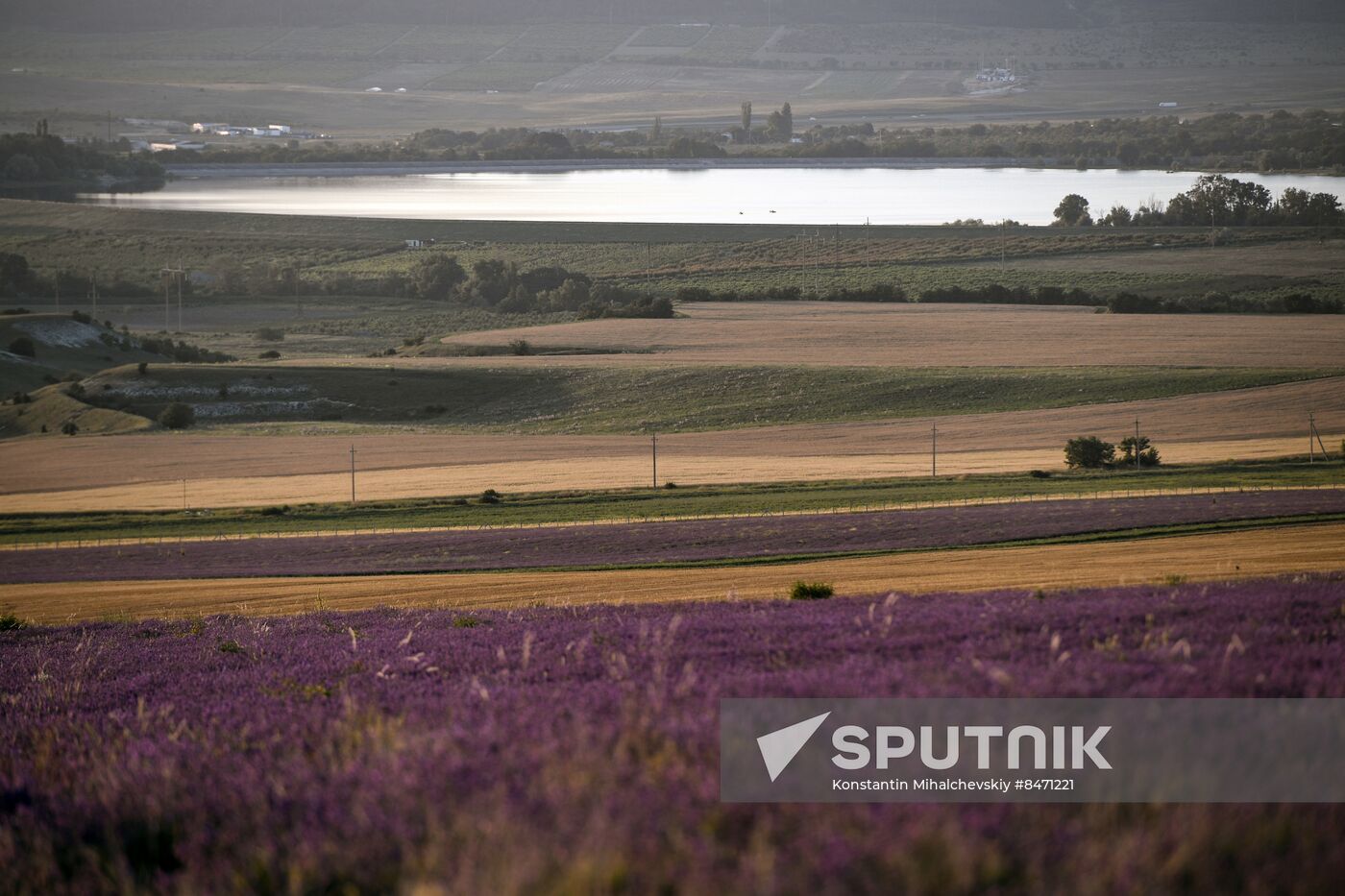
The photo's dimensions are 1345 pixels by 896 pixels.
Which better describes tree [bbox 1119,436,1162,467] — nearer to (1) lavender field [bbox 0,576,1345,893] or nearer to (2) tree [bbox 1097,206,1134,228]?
(1) lavender field [bbox 0,576,1345,893]

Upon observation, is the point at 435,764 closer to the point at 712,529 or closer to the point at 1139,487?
the point at 712,529

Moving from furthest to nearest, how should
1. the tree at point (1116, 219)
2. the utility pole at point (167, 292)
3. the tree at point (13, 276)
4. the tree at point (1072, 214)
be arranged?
the tree at point (1072, 214), the tree at point (1116, 219), the tree at point (13, 276), the utility pole at point (167, 292)

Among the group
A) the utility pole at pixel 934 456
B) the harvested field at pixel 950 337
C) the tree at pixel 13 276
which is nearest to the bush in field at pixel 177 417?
the harvested field at pixel 950 337

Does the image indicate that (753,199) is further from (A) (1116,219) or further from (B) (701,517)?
(B) (701,517)

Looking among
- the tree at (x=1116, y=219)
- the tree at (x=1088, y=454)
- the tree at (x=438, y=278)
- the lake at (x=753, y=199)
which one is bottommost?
the tree at (x=1088, y=454)

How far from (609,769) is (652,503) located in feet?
115

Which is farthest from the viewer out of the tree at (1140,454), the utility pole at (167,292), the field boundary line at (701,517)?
the utility pole at (167,292)

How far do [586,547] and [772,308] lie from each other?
7327 centimetres

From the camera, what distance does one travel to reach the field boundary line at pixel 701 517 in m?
34.5

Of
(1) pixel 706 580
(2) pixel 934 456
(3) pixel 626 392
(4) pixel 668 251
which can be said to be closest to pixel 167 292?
(4) pixel 668 251

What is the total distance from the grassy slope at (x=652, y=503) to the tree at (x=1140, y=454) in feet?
4.49

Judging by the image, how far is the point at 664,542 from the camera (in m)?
29.8

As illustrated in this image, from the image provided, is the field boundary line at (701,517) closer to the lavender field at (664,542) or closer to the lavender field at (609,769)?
the lavender field at (664,542)

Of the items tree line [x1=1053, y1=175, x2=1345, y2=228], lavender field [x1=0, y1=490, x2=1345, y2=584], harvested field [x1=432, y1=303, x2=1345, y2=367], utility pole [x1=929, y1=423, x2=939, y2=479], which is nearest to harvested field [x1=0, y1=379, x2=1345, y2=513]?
utility pole [x1=929, y1=423, x2=939, y2=479]
